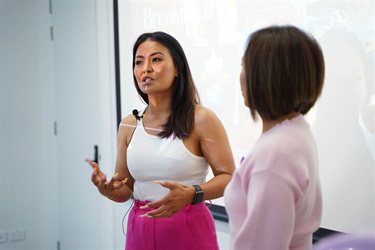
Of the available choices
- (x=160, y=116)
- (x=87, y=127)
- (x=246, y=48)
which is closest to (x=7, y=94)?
(x=87, y=127)

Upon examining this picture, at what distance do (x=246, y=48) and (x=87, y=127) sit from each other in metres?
2.95

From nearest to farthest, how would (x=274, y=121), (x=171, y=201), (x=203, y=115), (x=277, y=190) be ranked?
(x=277, y=190) < (x=274, y=121) < (x=171, y=201) < (x=203, y=115)

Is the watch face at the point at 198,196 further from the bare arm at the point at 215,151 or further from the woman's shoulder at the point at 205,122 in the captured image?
the woman's shoulder at the point at 205,122

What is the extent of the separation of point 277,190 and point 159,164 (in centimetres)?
74

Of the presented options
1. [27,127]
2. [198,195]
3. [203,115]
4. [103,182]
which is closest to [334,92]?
[203,115]

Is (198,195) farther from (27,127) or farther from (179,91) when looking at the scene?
(27,127)

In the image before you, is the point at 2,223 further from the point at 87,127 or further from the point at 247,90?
the point at 247,90

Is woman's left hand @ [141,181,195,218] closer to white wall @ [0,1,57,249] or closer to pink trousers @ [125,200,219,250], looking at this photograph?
pink trousers @ [125,200,219,250]

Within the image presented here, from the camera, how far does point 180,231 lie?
64.3 inches

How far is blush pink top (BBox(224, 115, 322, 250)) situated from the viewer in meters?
0.96

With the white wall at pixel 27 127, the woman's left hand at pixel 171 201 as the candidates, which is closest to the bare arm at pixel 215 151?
the woman's left hand at pixel 171 201

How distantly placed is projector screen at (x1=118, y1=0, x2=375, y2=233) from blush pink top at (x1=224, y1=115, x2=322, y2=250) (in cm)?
84

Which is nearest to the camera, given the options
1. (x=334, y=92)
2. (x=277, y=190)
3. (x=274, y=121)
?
(x=277, y=190)

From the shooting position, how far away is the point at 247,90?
105 centimetres
